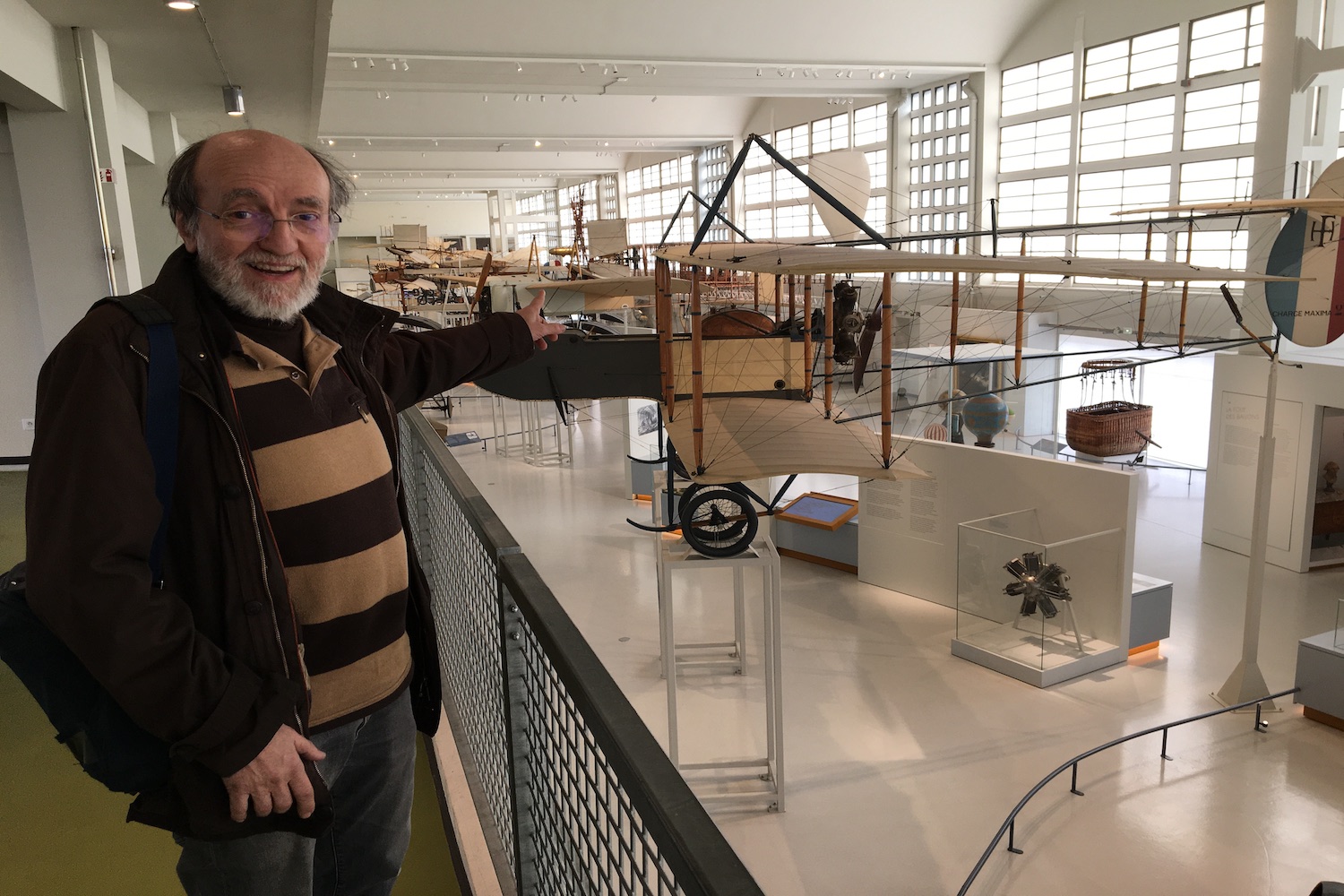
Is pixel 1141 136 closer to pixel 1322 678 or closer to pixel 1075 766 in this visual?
pixel 1322 678

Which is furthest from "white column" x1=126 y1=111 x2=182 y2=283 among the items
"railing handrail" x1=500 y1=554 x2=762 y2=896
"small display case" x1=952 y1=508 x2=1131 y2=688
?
"railing handrail" x1=500 y1=554 x2=762 y2=896

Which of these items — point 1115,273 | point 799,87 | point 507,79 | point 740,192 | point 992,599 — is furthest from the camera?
point 740,192

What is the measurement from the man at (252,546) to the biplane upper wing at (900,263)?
2950mm

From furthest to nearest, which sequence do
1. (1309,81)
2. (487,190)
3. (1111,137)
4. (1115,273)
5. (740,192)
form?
(487,190)
(740,192)
(1111,137)
(1309,81)
(1115,273)

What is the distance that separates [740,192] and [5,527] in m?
22.0

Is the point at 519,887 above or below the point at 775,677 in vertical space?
above

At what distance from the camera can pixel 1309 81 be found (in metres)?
9.55

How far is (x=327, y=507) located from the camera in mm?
1487

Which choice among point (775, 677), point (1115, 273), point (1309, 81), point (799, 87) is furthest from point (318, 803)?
point (799, 87)

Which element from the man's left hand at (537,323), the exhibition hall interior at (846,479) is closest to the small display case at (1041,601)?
the exhibition hall interior at (846,479)

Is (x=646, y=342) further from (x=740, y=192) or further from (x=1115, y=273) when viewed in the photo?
(x=740, y=192)

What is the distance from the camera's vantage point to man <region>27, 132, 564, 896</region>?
1160mm

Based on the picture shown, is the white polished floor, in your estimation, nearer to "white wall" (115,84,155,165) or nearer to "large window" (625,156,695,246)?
"white wall" (115,84,155,165)

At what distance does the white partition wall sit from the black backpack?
702cm
